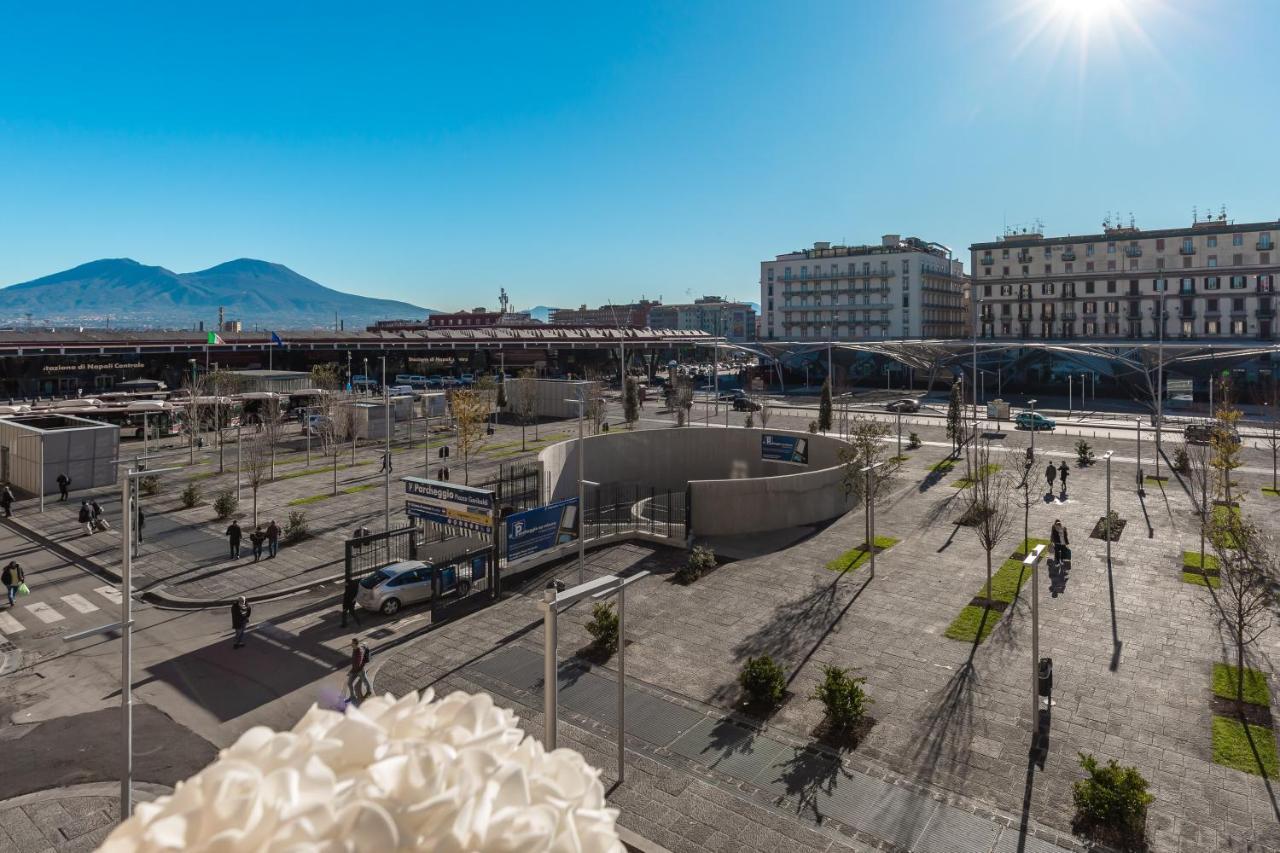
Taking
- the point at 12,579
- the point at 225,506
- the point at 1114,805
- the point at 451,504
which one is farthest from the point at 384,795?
the point at 225,506

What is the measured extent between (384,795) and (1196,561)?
23570 millimetres

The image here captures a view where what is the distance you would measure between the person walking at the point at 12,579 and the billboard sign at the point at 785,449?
24.2 meters

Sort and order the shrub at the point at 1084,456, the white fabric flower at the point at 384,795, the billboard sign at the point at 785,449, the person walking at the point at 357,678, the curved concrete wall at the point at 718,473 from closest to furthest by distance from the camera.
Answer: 1. the white fabric flower at the point at 384,795
2. the person walking at the point at 357,678
3. the curved concrete wall at the point at 718,473
4. the billboard sign at the point at 785,449
5. the shrub at the point at 1084,456

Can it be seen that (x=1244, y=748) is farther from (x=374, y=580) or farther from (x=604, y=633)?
(x=374, y=580)

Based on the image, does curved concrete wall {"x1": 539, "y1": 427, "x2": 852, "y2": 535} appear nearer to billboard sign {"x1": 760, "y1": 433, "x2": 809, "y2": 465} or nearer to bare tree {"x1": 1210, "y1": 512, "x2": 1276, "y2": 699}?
billboard sign {"x1": 760, "y1": 433, "x2": 809, "y2": 465}

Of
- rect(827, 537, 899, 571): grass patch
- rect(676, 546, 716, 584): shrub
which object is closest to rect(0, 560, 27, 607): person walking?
rect(676, 546, 716, 584): shrub

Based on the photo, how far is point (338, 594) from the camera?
65.1ft

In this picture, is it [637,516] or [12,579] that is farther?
[637,516]

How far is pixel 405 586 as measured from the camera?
731 inches

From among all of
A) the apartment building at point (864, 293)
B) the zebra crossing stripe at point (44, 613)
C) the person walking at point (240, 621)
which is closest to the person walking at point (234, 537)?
the zebra crossing stripe at point (44, 613)

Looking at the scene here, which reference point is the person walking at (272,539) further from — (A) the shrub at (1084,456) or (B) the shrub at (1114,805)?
(A) the shrub at (1084,456)

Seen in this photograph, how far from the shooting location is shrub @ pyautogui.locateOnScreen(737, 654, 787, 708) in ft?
43.5

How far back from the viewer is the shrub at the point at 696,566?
65.9 feet

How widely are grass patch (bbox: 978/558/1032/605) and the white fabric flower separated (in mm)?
16295
